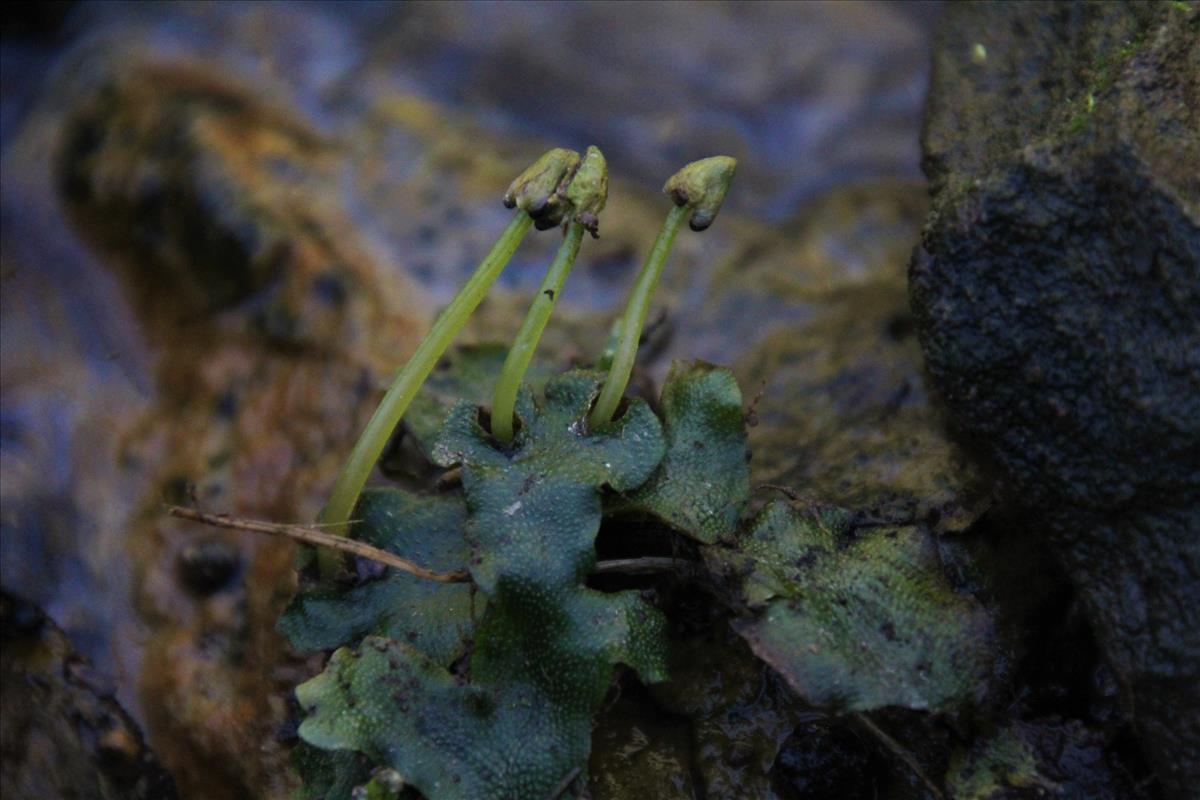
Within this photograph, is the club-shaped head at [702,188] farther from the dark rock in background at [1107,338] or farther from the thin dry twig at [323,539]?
the thin dry twig at [323,539]

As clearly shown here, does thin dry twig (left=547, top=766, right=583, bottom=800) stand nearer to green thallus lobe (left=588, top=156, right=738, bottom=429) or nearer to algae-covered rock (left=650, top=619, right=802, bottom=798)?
algae-covered rock (left=650, top=619, right=802, bottom=798)

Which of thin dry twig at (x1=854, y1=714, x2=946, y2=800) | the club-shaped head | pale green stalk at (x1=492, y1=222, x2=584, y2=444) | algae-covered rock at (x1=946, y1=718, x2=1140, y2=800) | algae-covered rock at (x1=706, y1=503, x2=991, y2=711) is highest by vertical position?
the club-shaped head

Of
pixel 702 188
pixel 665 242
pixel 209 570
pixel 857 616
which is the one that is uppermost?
pixel 702 188

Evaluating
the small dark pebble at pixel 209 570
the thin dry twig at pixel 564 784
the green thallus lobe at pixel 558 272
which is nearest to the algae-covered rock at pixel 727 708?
the thin dry twig at pixel 564 784

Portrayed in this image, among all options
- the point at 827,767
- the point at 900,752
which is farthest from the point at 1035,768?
the point at 827,767

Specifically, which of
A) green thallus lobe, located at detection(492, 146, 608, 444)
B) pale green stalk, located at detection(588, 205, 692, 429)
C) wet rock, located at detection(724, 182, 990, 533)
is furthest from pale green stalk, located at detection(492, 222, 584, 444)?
wet rock, located at detection(724, 182, 990, 533)

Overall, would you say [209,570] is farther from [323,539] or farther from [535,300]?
[535,300]
